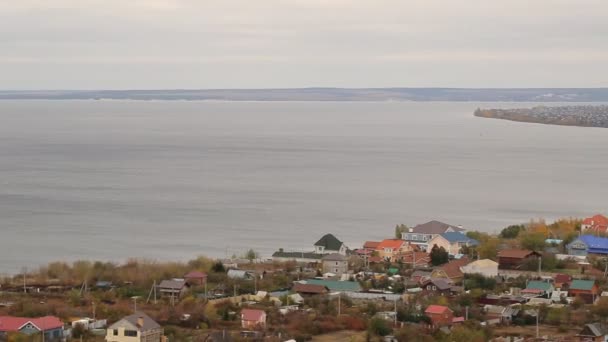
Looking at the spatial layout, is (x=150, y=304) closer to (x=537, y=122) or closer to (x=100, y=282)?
(x=100, y=282)

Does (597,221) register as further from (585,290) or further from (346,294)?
(346,294)

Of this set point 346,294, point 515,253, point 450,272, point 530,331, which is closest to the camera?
point 530,331

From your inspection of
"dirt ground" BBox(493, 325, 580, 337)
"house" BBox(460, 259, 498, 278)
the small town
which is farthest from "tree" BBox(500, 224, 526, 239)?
"dirt ground" BBox(493, 325, 580, 337)

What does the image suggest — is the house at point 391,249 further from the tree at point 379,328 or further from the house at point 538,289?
the tree at point 379,328

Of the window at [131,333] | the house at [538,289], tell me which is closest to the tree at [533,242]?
the house at [538,289]

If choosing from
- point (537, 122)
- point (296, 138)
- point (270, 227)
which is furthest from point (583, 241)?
point (537, 122)

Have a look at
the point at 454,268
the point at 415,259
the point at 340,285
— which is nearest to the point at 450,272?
the point at 454,268
